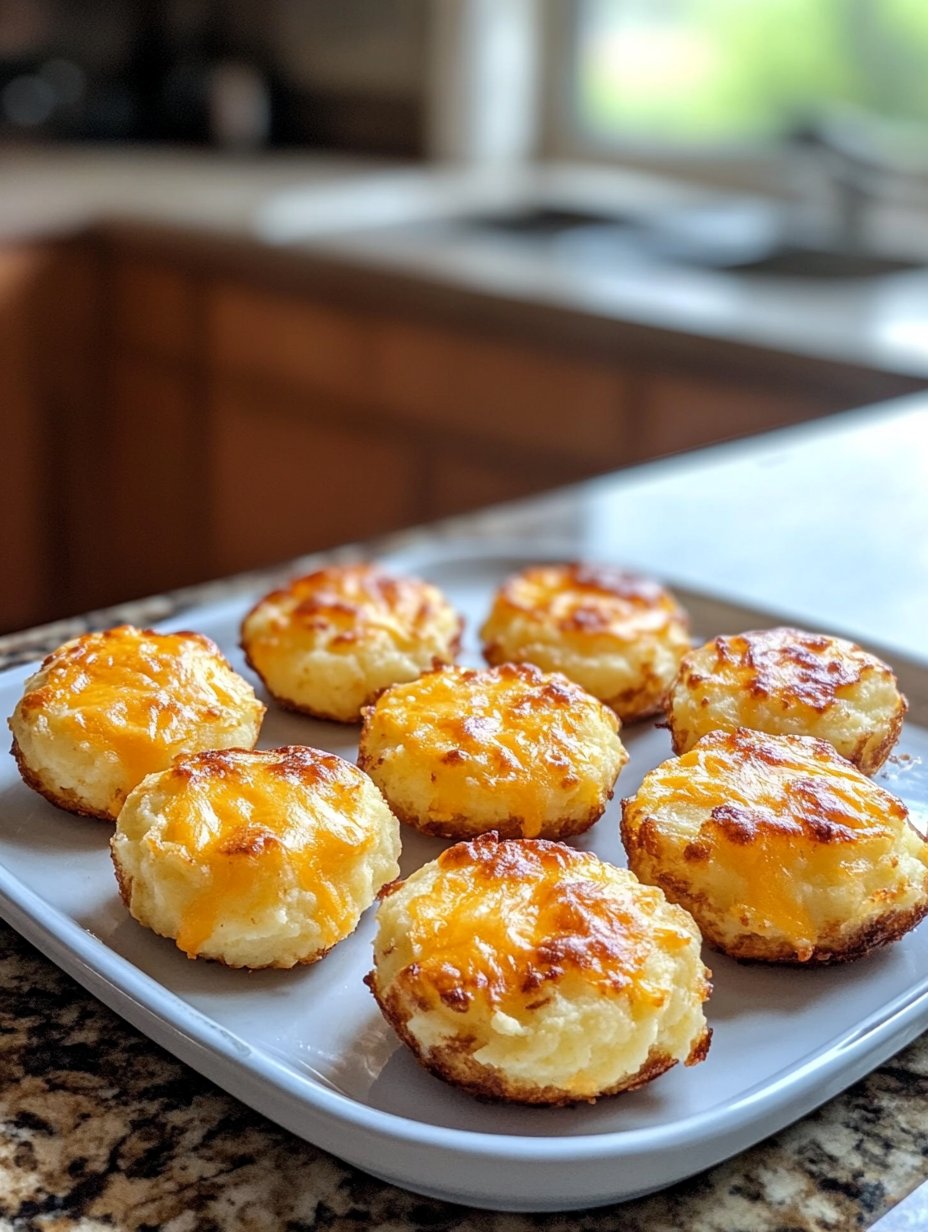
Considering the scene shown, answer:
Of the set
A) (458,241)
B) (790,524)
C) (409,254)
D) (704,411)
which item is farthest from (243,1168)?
(458,241)

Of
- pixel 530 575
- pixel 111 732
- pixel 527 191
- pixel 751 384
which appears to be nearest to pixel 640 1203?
pixel 111 732

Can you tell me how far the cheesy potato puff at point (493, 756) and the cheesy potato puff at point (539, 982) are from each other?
6.2 inches

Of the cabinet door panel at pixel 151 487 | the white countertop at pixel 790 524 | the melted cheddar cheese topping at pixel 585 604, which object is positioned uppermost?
the melted cheddar cheese topping at pixel 585 604

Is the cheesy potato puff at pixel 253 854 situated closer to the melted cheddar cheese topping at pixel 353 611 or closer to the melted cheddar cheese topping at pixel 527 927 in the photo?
the melted cheddar cheese topping at pixel 527 927

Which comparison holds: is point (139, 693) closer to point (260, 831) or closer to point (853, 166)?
point (260, 831)

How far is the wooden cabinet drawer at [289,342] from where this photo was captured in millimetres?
2896

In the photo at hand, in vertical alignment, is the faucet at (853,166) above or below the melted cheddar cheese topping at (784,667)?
above

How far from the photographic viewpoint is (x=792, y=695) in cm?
96

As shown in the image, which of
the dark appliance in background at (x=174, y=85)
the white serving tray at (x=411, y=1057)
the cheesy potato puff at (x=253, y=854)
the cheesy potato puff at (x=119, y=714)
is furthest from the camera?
the dark appliance in background at (x=174, y=85)

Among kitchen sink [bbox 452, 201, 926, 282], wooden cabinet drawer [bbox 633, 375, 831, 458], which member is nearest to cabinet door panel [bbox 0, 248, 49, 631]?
kitchen sink [bbox 452, 201, 926, 282]

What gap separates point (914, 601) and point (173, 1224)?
958mm

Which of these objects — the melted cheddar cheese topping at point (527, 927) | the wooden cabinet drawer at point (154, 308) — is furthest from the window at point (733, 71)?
the melted cheddar cheese topping at point (527, 927)

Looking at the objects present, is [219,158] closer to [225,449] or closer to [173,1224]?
[225,449]

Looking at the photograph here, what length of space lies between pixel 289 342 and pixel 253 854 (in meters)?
2.35
